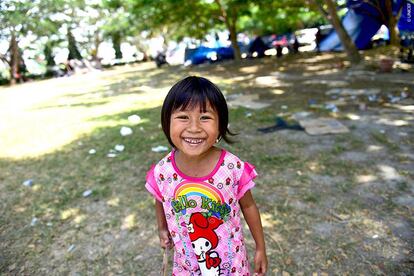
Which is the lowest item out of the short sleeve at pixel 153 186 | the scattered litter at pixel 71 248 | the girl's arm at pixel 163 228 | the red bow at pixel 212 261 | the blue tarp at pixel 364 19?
the scattered litter at pixel 71 248

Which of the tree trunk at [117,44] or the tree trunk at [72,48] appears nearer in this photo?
the tree trunk at [72,48]

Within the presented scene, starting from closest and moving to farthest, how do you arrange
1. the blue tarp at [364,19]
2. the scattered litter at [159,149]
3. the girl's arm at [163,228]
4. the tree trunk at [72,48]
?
the girl's arm at [163,228] → the scattered litter at [159,149] → the blue tarp at [364,19] → the tree trunk at [72,48]

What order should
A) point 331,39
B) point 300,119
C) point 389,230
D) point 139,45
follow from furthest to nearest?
point 139,45
point 331,39
point 300,119
point 389,230

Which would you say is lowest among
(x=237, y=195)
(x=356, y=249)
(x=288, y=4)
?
(x=356, y=249)

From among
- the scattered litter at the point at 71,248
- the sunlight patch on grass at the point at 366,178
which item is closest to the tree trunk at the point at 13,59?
the scattered litter at the point at 71,248

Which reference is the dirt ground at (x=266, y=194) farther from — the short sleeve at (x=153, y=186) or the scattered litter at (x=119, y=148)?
the short sleeve at (x=153, y=186)

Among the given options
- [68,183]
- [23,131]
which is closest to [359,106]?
[68,183]

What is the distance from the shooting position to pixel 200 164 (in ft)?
4.94

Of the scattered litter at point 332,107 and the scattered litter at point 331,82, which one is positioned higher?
the scattered litter at point 331,82

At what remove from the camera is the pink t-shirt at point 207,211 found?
148 centimetres

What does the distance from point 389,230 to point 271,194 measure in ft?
3.67

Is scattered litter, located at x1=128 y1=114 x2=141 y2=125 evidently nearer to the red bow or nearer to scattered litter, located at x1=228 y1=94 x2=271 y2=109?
scattered litter, located at x1=228 y1=94 x2=271 y2=109

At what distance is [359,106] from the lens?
659 centimetres

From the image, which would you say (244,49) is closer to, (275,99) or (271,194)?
(275,99)
